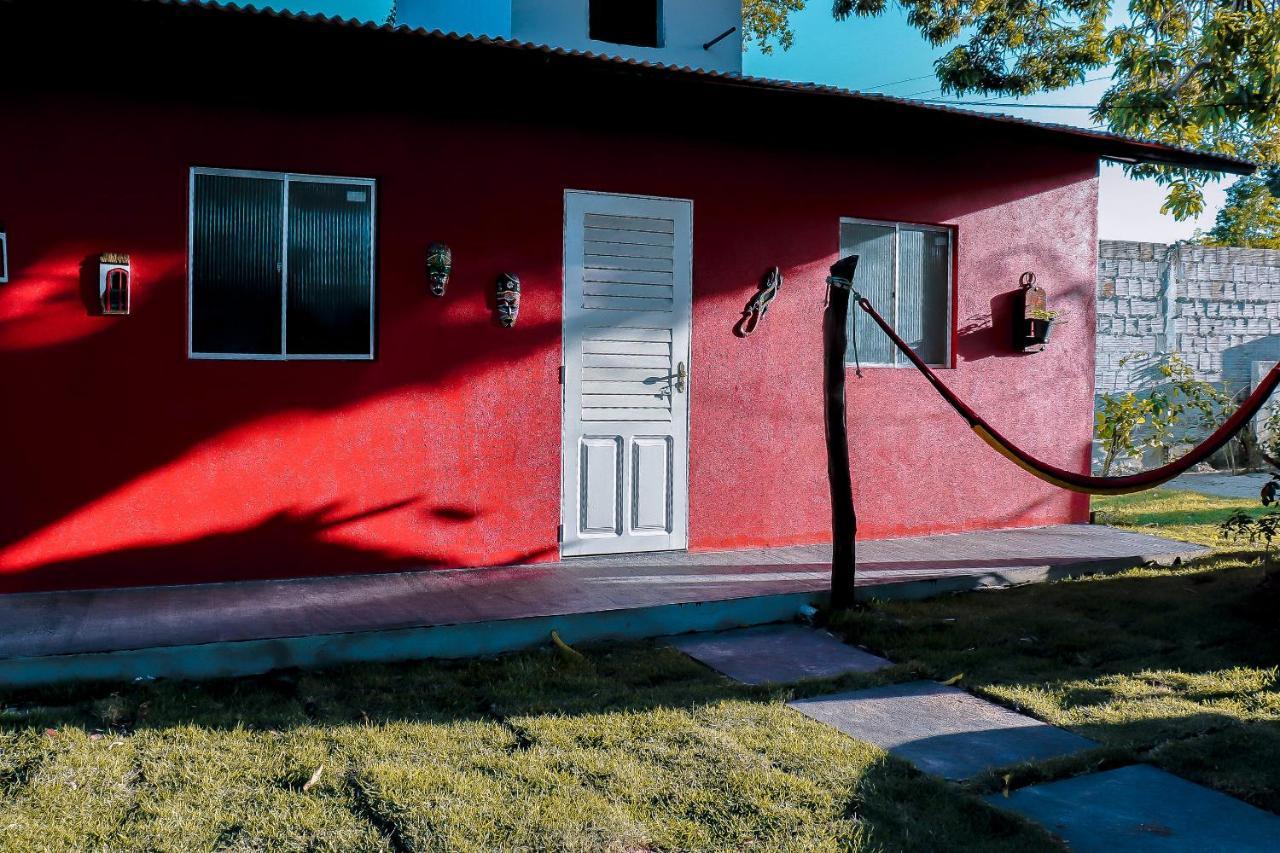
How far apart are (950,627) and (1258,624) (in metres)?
1.44

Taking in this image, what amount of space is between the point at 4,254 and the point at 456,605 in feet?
8.88

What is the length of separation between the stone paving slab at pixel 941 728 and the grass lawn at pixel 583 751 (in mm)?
102

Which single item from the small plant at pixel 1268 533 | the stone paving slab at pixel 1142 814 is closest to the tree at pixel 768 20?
the small plant at pixel 1268 533

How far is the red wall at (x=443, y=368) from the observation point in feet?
16.3

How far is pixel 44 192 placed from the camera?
4922mm

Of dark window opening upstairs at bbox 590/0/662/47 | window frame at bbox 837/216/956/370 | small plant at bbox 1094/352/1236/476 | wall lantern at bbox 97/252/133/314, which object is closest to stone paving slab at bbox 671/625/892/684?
window frame at bbox 837/216/956/370

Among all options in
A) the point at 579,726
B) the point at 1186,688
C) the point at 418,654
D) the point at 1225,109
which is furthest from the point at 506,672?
the point at 1225,109

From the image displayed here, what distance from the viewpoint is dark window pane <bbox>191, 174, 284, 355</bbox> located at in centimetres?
525

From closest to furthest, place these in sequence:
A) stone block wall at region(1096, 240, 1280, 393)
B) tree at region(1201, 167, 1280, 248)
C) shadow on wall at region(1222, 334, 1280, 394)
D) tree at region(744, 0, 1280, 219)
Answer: tree at region(744, 0, 1280, 219), stone block wall at region(1096, 240, 1280, 393), shadow on wall at region(1222, 334, 1280, 394), tree at region(1201, 167, 1280, 248)

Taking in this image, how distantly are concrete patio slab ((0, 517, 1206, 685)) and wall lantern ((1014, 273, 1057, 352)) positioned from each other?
1.58 meters

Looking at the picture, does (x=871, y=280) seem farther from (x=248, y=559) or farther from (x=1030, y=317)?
(x=248, y=559)

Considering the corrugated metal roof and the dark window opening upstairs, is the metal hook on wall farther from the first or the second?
the dark window opening upstairs

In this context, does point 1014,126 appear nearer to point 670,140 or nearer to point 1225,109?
point 670,140

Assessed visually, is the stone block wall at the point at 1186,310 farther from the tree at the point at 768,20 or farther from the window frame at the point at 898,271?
the tree at the point at 768,20
